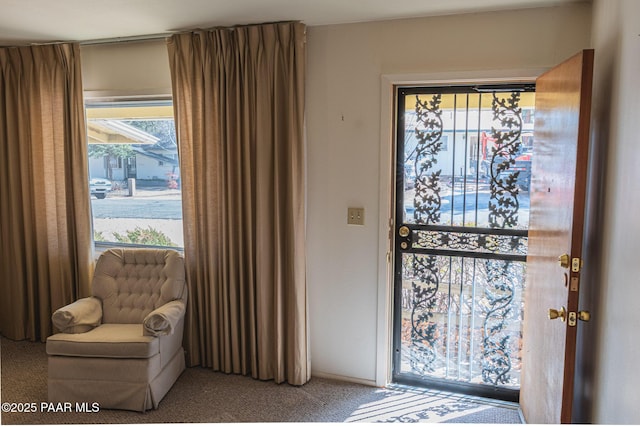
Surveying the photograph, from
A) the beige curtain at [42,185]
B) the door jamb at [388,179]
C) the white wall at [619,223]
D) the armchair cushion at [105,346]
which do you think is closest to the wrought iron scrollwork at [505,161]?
the door jamb at [388,179]

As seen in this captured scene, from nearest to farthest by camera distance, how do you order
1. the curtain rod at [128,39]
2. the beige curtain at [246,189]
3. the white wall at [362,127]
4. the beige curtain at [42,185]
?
1. the white wall at [362,127]
2. the beige curtain at [246,189]
3. the curtain rod at [128,39]
4. the beige curtain at [42,185]

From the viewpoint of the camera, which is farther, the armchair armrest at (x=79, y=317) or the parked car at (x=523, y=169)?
the armchair armrest at (x=79, y=317)

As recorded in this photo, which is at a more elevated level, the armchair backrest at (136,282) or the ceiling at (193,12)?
the ceiling at (193,12)

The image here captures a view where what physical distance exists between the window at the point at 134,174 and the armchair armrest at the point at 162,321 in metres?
0.83

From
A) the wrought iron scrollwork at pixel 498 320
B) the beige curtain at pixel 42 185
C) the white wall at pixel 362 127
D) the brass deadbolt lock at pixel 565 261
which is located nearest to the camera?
the brass deadbolt lock at pixel 565 261

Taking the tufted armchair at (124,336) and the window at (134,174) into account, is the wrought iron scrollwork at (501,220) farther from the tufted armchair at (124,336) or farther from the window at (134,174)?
the window at (134,174)

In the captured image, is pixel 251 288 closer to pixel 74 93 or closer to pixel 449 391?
pixel 449 391

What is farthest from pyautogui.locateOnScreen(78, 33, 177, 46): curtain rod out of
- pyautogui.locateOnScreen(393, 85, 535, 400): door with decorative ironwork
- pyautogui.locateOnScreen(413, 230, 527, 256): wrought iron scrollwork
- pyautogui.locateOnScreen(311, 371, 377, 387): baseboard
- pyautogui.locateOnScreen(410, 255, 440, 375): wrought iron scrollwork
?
pyautogui.locateOnScreen(311, 371, 377, 387): baseboard

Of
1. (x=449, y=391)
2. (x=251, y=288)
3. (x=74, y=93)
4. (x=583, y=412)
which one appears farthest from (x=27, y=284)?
(x=583, y=412)

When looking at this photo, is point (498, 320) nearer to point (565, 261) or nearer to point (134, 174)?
point (565, 261)

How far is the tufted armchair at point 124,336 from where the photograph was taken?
280cm

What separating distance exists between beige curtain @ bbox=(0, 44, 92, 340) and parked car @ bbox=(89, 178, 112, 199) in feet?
0.72

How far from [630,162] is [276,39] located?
2158 millimetres

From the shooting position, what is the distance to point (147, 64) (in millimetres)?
3461
